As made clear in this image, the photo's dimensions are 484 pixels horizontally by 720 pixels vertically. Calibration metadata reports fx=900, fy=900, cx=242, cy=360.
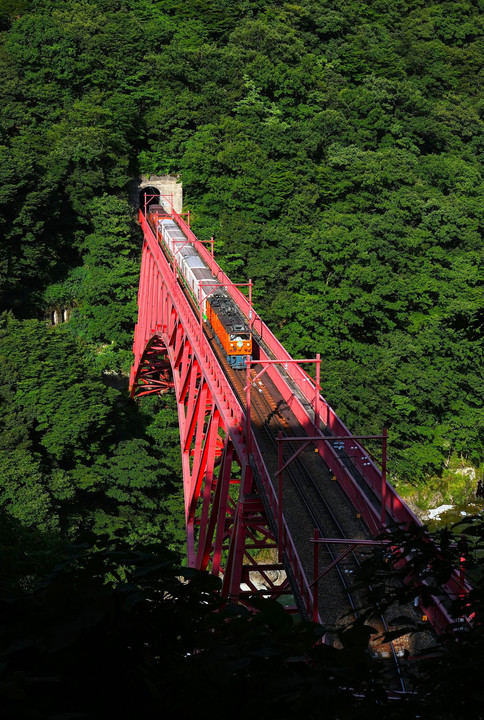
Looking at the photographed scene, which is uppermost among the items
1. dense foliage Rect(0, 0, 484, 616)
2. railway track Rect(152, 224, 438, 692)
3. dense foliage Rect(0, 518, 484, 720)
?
dense foliage Rect(0, 0, 484, 616)

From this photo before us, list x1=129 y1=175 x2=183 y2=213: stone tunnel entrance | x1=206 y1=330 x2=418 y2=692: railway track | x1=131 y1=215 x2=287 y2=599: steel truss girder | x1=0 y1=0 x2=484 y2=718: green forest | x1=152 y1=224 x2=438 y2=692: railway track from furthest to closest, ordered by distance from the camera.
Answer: x1=129 y1=175 x2=183 y2=213: stone tunnel entrance → x1=0 y1=0 x2=484 y2=718: green forest → x1=131 y1=215 x2=287 y2=599: steel truss girder → x1=152 y1=224 x2=438 y2=692: railway track → x1=206 y1=330 x2=418 y2=692: railway track

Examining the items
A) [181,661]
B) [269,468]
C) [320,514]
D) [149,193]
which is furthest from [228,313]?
[149,193]

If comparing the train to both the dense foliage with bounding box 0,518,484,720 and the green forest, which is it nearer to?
the green forest

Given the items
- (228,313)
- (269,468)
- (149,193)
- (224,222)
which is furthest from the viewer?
(149,193)

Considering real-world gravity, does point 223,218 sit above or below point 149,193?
below

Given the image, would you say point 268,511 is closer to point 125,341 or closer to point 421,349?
point 421,349

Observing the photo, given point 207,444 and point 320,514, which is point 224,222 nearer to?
point 207,444

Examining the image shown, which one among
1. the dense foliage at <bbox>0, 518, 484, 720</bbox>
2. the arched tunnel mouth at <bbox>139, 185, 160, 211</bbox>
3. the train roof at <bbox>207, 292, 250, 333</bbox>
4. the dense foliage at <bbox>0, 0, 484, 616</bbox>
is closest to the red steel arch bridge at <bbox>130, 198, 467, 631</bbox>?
the train roof at <bbox>207, 292, 250, 333</bbox>
